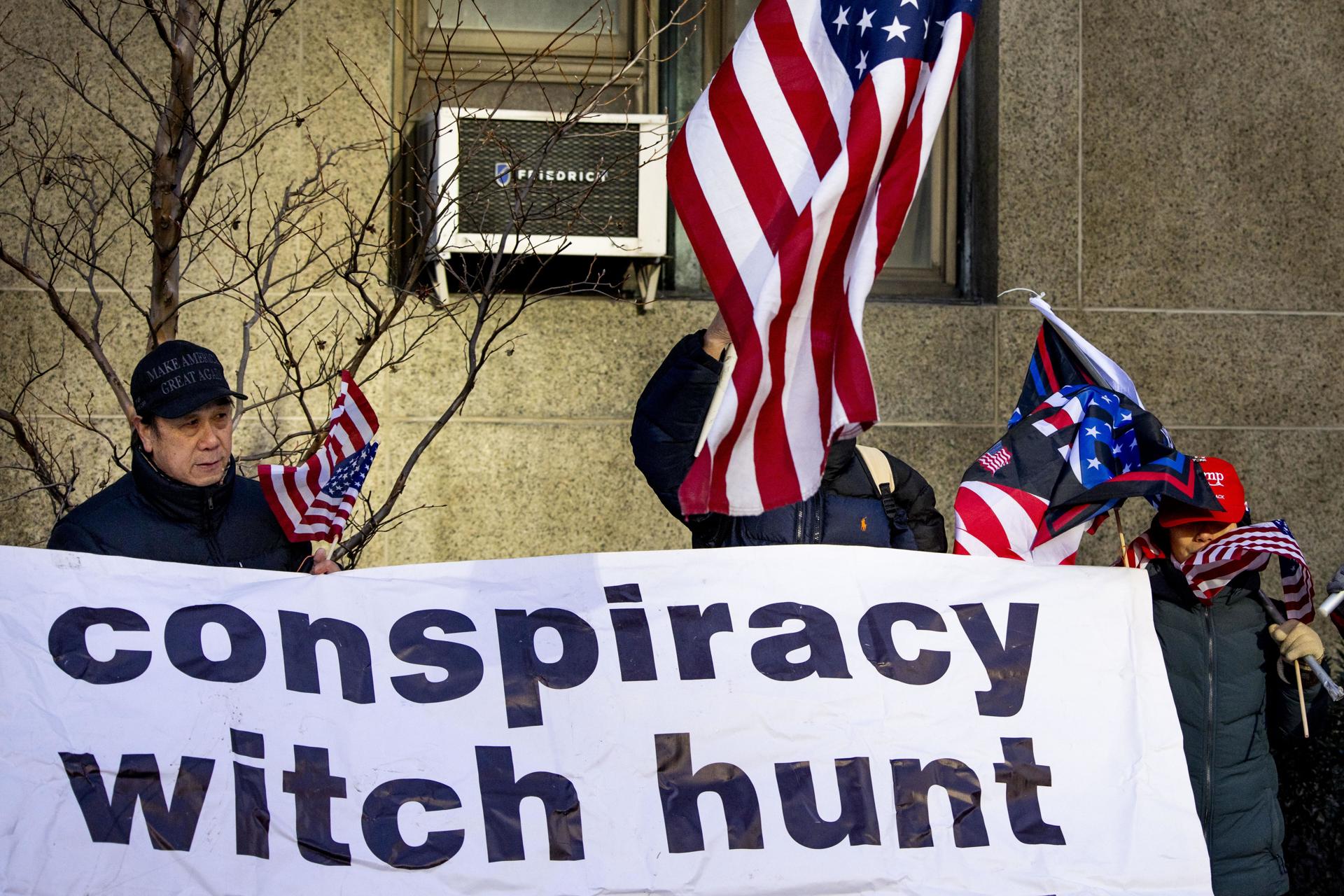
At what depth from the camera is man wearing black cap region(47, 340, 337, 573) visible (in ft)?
13.0

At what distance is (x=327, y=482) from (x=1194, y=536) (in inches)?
103

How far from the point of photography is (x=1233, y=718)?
4.14 metres

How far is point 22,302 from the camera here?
22.9 feet

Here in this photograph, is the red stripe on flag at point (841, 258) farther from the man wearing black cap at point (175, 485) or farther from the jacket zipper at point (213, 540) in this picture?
the jacket zipper at point (213, 540)

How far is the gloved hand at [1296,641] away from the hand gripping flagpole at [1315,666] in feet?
0.09

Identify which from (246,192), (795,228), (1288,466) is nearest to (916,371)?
(1288,466)

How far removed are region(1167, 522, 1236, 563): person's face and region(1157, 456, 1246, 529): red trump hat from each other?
0.02 metres

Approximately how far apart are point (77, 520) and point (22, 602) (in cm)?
28

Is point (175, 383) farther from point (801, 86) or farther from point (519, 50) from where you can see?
point (519, 50)

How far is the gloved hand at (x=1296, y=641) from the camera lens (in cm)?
407

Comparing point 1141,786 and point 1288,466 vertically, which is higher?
point 1288,466

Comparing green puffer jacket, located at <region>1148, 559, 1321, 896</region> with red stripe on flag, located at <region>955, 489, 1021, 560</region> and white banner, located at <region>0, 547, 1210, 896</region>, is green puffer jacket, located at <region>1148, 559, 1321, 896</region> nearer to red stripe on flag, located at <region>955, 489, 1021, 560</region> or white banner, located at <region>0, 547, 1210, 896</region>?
white banner, located at <region>0, 547, 1210, 896</region>

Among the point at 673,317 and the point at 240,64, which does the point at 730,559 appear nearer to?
the point at 240,64

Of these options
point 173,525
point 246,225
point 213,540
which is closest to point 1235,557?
point 213,540
